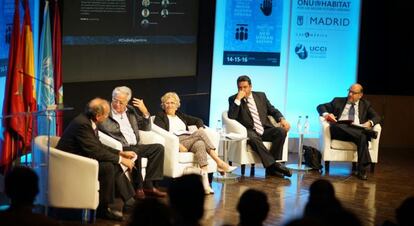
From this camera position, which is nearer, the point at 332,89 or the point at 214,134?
the point at 214,134

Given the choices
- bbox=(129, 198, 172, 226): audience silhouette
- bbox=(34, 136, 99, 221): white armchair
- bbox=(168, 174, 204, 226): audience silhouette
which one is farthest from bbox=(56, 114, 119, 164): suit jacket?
bbox=(129, 198, 172, 226): audience silhouette

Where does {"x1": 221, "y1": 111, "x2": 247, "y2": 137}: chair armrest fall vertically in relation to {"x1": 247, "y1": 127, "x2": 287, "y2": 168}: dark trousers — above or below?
above

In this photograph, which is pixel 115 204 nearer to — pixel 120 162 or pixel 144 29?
pixel 120 162

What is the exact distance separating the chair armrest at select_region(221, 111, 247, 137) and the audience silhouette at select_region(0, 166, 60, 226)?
4.80 metres

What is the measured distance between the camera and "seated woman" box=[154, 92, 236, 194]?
7.78 m

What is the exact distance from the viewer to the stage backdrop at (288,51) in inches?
413

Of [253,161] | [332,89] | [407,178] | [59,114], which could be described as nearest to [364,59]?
[332,89]

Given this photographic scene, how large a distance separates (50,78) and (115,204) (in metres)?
1.58

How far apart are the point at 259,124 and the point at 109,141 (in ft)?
8.40

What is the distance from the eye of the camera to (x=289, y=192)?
26.4ft

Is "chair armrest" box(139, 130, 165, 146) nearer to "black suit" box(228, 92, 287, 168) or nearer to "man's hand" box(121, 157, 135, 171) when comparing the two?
"man's hand" box(121, 157, 135, 171)

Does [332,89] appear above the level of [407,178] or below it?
above

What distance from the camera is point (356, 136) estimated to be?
362 inches

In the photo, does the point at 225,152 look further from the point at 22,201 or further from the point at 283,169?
the point at 22,201
